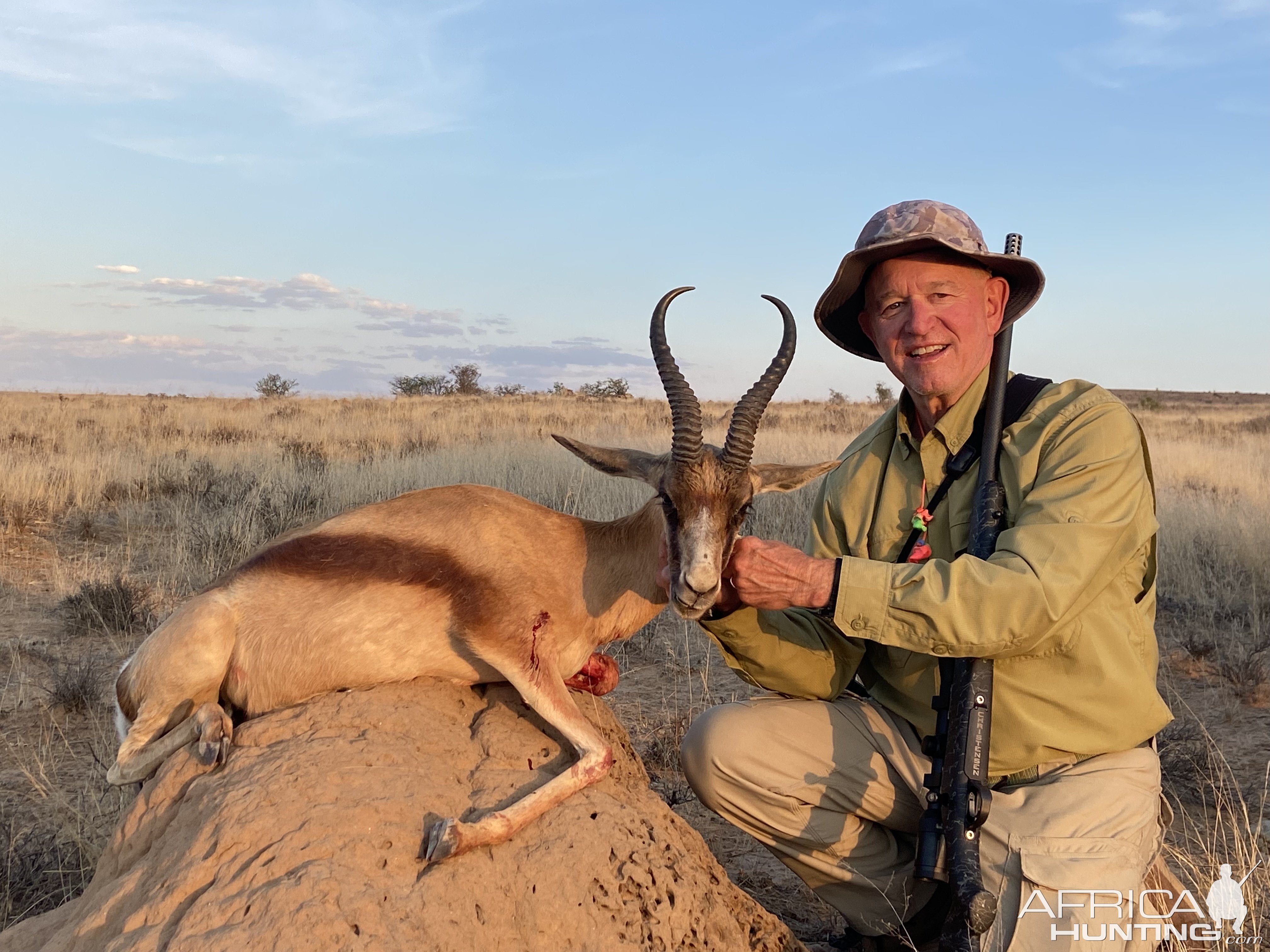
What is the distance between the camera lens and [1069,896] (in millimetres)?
A: 3975

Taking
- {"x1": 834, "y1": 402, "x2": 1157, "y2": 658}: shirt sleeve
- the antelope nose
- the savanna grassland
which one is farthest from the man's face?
the savanna grassland

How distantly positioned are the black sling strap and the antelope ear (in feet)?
1.96

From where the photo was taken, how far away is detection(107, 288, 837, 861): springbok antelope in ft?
15.1

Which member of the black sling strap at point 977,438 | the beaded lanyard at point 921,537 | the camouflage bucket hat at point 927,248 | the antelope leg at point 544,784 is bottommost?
the antelope leg at point 544,784

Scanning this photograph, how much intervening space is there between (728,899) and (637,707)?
4.17 metres

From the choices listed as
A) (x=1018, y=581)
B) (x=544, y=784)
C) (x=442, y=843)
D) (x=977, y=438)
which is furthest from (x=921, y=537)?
(x=442, y=843)

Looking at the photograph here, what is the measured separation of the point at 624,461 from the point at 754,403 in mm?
903

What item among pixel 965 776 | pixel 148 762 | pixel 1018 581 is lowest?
pixel 148 762

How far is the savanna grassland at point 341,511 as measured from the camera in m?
6.11

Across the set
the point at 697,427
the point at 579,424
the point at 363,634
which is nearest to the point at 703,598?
the point at 697,427

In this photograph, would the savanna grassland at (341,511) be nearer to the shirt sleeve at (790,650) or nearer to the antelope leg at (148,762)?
the antelope leg at (148,762)

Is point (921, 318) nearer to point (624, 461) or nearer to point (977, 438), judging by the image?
point (977, 438)

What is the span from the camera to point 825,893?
5.20 metres

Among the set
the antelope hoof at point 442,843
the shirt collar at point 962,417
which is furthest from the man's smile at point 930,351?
the antelope hoof at point 442,843
